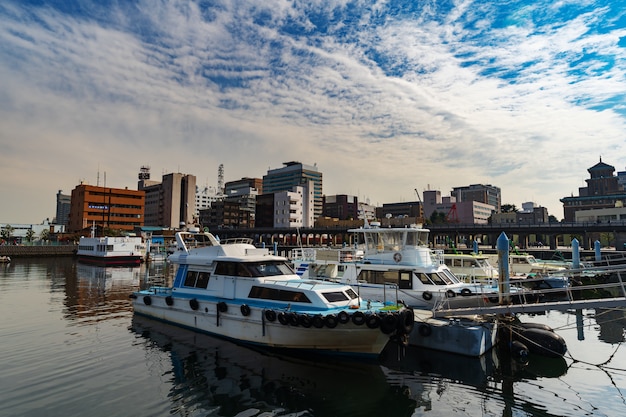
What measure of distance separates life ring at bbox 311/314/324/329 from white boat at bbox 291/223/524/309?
4.98 meters

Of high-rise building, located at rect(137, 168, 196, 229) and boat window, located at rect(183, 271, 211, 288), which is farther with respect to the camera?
high-rise building, located at rect(137, 168, 196, 229)

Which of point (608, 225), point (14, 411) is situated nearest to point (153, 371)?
point (14, 411)

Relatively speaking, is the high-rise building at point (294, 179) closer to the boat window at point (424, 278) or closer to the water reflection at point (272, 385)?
the boat window at point (424, 278)

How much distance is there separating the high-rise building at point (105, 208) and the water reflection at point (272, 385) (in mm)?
108204

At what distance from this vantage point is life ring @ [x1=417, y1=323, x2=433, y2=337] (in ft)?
52.1

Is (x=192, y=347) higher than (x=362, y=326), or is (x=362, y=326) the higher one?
(x=362, y=326)

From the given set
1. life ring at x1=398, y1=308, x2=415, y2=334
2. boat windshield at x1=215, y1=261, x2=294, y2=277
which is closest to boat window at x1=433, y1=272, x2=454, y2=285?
life ring at x1=398, y1=308, x2=415, y2=334

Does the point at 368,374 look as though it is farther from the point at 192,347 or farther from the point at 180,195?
the point at 180,195

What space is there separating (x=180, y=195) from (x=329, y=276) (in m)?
149

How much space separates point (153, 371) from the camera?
13.2 meters

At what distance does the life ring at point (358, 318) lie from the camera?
13.5 m

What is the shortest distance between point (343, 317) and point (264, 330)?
3646 mm

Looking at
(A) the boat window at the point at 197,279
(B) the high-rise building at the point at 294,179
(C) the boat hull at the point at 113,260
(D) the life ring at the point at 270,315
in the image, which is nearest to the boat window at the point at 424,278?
(D) the life ring at the point at 270,315

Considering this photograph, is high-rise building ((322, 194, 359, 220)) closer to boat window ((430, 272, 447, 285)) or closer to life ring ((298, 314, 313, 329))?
boat window ((430, 272, 447, 285))
